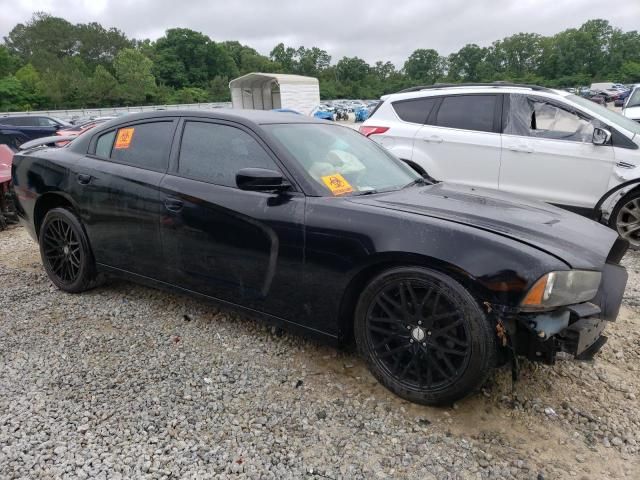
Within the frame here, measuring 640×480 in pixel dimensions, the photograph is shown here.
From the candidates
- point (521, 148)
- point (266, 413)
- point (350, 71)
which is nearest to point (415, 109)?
point (521, 148)

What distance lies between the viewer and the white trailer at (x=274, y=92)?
1346 inches

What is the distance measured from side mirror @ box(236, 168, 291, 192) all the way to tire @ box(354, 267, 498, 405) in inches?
31.0

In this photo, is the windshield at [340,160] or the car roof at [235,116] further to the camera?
the car roof at [235,116]

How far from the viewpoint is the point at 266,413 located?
2420 millimetres

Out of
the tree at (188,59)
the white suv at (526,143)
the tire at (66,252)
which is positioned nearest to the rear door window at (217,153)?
the tire at (66,252)

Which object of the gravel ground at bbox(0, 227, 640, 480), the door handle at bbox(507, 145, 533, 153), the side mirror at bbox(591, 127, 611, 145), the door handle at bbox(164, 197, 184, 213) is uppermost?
the side mirror at bbox(591, 127, 611, 145)

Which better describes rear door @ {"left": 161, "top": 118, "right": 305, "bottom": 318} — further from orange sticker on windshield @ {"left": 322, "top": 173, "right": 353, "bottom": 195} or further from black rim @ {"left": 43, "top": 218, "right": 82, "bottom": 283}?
black rim @ {"left": 43, "top": 218, "right": 82, "bottom": 283}

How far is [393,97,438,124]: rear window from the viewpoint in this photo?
5.97 m

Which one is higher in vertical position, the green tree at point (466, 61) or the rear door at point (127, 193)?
the green tree at point (466, 61)

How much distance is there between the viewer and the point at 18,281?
170 inches

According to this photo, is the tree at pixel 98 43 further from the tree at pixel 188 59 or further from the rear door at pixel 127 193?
the rear door at pixel 127 193

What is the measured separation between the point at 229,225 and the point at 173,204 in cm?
50

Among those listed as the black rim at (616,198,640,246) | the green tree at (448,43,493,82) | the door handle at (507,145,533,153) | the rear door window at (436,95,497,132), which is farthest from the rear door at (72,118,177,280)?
the green tree at (448,43,493,82)

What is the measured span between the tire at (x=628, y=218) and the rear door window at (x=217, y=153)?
→ 400 cm
